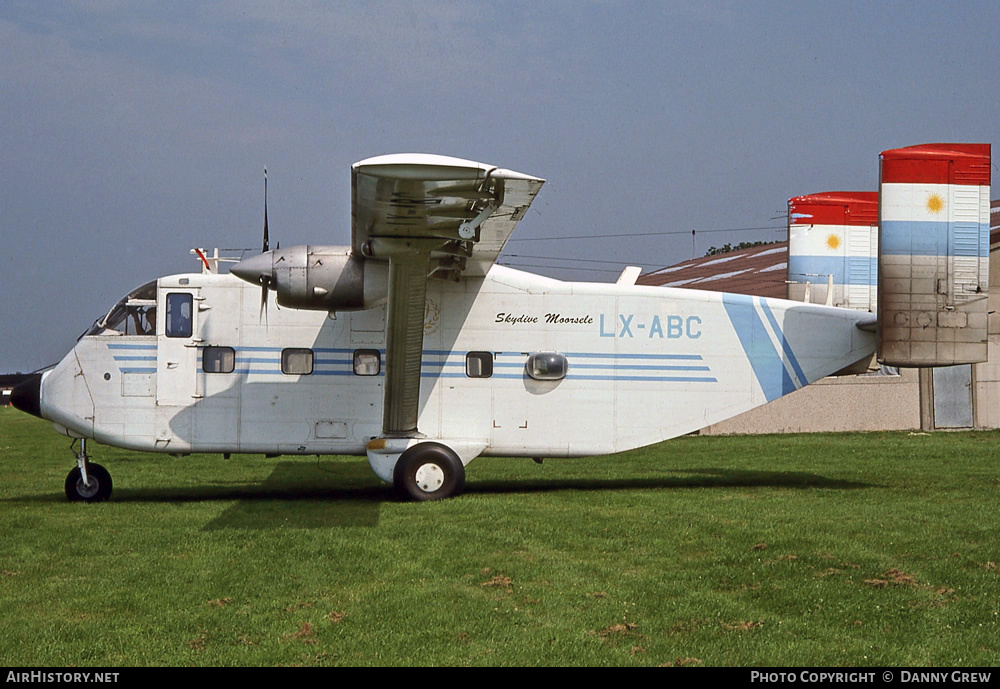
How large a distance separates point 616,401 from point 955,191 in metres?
5.10

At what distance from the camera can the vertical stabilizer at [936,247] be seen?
12203 mm

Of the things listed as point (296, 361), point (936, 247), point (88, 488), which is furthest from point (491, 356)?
point (936, 247)

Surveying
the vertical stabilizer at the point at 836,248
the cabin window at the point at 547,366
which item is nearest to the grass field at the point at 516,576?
the cabin window at the point at 547,366

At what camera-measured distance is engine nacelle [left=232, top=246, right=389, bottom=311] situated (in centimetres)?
1148

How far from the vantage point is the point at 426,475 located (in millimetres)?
12273

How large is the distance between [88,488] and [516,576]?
739 centimetres

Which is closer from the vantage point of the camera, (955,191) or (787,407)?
(955,191)

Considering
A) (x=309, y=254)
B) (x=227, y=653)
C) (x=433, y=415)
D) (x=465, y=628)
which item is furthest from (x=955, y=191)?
(x=227, y=653)

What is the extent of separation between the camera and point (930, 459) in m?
17.1

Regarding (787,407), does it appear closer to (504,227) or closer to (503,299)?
(503,299)

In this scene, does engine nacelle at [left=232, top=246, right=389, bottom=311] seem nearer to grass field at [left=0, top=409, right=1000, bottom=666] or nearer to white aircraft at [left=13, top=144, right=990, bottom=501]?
white aircraft at [left=13, top=144, right=990, bottom=501]

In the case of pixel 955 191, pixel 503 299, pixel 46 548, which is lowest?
pixel 46 548

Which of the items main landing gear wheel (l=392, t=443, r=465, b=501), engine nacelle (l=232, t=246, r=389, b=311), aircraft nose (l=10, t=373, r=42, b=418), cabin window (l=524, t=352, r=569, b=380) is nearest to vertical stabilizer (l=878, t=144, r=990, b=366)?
cabin window (l=524, t=352, r=569, b=380)

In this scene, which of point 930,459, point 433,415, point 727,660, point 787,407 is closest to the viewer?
point 727,660
